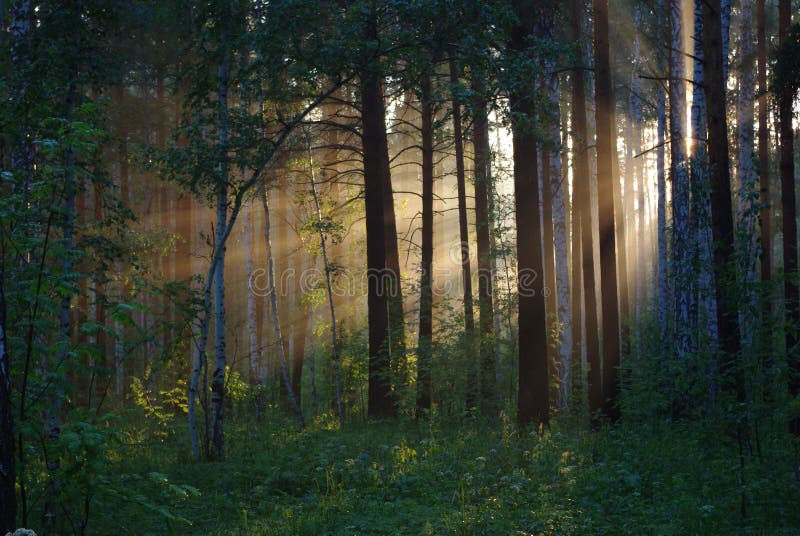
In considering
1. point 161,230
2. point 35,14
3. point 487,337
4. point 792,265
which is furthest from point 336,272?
point 792,265

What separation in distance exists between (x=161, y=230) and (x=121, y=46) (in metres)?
6.16

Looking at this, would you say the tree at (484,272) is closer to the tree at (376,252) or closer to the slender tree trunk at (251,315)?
the tree at (376,252)

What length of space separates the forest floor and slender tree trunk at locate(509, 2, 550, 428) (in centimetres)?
70

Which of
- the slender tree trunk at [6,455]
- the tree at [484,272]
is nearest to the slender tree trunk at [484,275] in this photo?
the tree at [484,272]

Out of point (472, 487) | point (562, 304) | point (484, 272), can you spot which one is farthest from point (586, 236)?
point (472, 487)

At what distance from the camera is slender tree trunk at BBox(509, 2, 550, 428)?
1263 centimetres

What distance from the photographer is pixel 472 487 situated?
879 centimetres

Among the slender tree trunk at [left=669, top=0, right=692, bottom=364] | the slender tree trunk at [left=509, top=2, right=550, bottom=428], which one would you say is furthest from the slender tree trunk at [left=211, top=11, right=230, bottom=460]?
the slender tree trunk at [left=669, top=0, right=692, bottom=364]

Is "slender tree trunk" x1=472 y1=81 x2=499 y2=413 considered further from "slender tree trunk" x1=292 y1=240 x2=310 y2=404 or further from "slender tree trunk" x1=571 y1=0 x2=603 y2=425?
"slender tree trunk" x1=292 y1=240 x2=310 y2=404

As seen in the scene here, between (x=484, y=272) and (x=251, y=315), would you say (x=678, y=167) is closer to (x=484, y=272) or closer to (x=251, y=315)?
(x=484, y=272)

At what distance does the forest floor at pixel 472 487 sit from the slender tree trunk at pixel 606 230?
134 cm

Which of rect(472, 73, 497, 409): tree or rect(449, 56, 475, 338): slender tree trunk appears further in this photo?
rect(449, 56, 475, 338): slender tree trunk

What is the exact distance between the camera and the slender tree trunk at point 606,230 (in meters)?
13.6

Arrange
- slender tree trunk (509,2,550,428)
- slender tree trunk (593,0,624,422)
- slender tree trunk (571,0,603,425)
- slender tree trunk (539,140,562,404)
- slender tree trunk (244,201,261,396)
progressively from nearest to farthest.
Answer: slender tree trunk (509,2,550,428), slender tree trunk (593,0,624,422), slender tree trunk (571,0,603,425), slender tree trunk (539,140,562,404), slender tree trunk (244,201,261,396)
